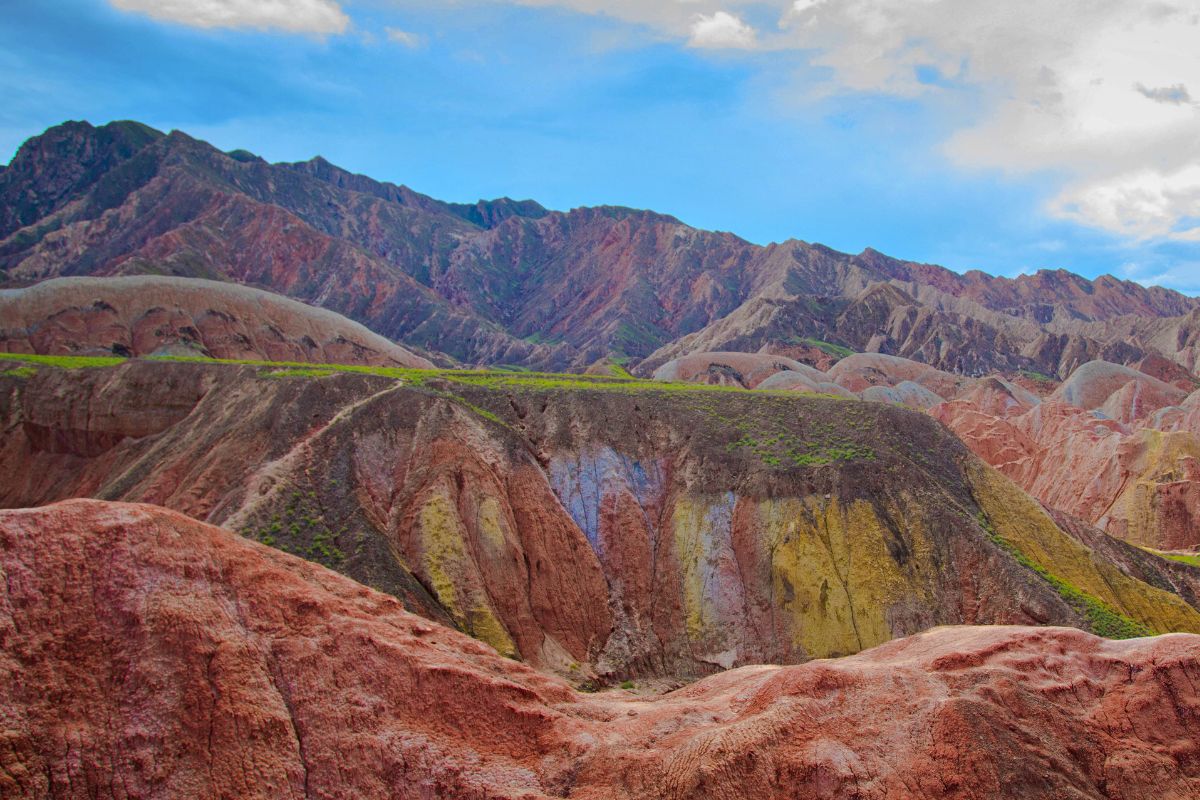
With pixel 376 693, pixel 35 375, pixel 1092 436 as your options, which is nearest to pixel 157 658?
pixel 376 693

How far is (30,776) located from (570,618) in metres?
22.5

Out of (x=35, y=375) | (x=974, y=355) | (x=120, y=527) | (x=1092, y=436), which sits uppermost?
(x=974, y=355)

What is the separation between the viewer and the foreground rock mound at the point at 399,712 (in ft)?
41.2

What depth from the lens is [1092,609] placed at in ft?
107

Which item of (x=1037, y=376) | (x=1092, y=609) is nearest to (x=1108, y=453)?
(x=1092, y=609)

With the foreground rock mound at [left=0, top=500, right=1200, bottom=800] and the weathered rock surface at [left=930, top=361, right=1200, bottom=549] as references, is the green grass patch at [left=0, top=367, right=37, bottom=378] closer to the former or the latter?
the foreground rock mound at [left=0, top=500, right=1200, bottom=800]

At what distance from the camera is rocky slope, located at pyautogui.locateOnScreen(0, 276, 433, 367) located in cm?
6644

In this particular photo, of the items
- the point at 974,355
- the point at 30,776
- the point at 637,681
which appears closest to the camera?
the point at 30,776

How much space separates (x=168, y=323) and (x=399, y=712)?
66.3 meters

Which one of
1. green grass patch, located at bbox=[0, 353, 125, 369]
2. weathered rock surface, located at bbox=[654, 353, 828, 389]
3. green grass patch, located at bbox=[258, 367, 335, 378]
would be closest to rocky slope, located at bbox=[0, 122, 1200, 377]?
weathered rock surface, located at bbox=[654, 353, 828, 389]

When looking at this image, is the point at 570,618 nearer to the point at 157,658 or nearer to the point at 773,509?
the point at 773,509

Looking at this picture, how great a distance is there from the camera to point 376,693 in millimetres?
14359

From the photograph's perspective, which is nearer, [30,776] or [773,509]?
[30,776]

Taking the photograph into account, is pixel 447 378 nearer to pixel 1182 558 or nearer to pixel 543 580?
pixel 543 580
